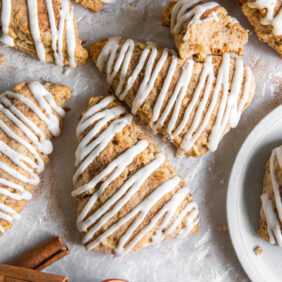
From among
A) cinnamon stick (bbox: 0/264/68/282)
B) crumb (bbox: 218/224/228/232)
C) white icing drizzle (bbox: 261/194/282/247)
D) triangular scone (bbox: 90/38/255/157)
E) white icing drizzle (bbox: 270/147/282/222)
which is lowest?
cinnamon stick (bbox: 0/264/68/282)

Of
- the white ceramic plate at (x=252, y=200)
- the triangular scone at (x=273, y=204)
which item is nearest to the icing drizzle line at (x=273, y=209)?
the triangular scone at (x=273, y=204)

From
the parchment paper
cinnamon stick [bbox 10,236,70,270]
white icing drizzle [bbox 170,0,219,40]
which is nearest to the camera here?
white icing drizzle [bbox 170,0,219,40]

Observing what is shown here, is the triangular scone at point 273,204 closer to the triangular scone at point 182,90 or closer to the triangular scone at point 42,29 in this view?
the triangular scone at point 182,90

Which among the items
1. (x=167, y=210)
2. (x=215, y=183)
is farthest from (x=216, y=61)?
(x=167, y=210)

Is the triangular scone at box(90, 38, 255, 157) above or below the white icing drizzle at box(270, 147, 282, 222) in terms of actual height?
above

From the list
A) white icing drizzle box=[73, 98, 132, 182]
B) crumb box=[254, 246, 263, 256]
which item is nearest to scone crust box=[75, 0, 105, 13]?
white icing drizzle box=[73, 98, 132, 182]

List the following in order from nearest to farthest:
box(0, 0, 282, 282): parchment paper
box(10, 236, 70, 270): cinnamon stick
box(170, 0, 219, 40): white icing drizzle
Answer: box(170, 0, 219, 40): white icing drizzle → box(10, 236, 70, 270): cinnamon stick → box(0, 0, 282, 282): parchment paper

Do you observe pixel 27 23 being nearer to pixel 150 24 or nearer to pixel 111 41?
pixel 111 41

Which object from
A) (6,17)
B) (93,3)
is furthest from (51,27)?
(93,3)

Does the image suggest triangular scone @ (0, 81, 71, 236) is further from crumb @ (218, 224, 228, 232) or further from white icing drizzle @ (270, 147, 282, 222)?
white icing drizzle @ (270, 147, 282, 222)
